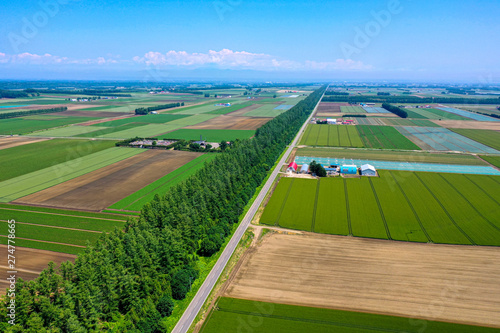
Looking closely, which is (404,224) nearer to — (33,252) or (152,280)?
(152,280)

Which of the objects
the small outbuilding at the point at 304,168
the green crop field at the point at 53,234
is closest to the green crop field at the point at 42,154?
the green crop field at the point at 53,234

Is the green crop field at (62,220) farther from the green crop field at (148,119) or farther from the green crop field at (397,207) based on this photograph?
the green crop field at (148,119)

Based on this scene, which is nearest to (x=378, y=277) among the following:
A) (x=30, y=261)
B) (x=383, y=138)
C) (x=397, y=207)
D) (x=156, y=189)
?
(x=397, y=207)

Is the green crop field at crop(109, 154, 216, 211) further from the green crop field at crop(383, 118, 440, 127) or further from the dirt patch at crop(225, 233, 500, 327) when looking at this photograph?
the green crop field at crop(383, 118, 440, 127)

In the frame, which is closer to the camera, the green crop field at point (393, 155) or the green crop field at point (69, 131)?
the green crop field at point (393, 155)

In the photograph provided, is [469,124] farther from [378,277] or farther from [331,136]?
[378,277]

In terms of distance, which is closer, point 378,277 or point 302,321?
point 302,321
